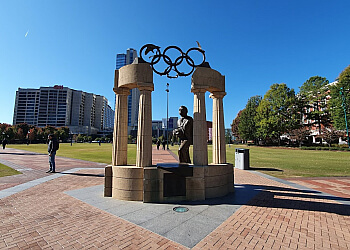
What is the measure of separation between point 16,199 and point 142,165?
4.85m

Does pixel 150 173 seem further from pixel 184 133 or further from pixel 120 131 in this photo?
pixel 184 133

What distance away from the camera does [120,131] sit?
761cm

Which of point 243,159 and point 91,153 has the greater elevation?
point 243,159

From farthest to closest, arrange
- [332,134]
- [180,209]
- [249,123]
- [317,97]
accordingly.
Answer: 1. [249,123]
2. [317,97]
3. [332,134]
4. [180,209]

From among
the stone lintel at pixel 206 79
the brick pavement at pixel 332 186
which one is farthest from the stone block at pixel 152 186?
the brick pavement at pixel 332 186

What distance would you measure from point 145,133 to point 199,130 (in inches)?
87.1

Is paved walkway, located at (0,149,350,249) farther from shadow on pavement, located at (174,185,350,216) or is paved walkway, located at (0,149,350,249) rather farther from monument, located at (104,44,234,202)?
monument, located at (104,44,234,202)

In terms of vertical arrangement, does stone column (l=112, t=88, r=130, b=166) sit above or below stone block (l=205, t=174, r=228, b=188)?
above

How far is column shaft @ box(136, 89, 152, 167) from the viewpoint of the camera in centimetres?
680

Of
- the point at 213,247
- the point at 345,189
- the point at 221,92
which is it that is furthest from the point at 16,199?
the point at 345,189

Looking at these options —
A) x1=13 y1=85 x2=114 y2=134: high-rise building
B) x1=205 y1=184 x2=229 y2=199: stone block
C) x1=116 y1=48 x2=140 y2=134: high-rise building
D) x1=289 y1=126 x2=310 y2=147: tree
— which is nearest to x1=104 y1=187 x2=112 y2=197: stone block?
x1=205 y1=184 x2=229 y2=199: stone block

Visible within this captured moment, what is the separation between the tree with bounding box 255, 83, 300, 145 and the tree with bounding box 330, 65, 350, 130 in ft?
24.8

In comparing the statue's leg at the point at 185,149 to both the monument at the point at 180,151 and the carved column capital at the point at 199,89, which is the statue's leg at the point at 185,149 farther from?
the carved column capital at the point at 199,89

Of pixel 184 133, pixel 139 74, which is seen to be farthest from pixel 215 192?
pixel 139 74
